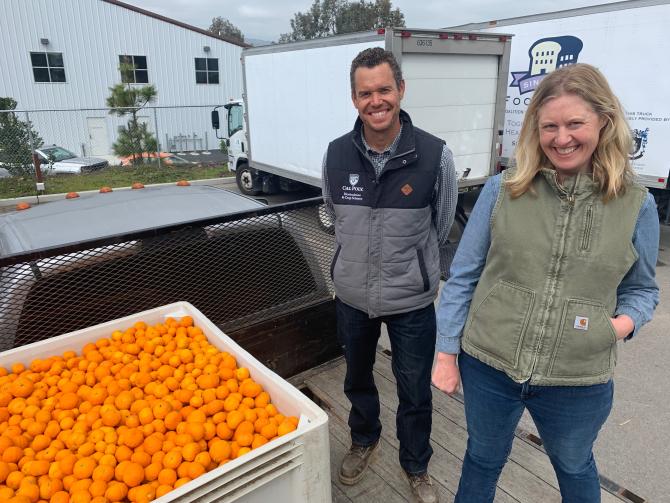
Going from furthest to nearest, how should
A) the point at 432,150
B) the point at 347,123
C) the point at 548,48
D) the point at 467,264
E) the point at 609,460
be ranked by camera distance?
1. the point at 548,48
2. the point at 347,123
3. the point at 609,460
4. the point at 432,150
5. the point at 467,264

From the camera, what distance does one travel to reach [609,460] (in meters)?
2.99

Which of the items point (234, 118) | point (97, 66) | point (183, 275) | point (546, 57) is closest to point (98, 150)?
point (97, 66)

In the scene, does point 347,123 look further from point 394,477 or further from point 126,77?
point 126,77

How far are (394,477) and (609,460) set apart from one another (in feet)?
4.68

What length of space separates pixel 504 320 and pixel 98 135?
24195 millimetres

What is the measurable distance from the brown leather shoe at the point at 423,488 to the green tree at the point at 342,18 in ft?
151

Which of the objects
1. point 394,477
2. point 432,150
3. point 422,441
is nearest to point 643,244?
point 432,150

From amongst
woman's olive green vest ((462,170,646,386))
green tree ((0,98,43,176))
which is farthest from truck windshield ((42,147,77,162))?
woman's olive green vest ((462,170,646,386))

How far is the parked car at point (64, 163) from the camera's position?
15445 mm

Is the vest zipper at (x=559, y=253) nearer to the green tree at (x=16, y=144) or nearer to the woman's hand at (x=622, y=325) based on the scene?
the woman's hand at (x=622, y=325)

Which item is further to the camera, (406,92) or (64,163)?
(64,163)

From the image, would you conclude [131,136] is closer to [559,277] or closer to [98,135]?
[98,135]

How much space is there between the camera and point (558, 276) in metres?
1.58

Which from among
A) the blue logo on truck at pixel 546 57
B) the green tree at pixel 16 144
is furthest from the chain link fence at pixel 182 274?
the green tree at pixel 16 144
